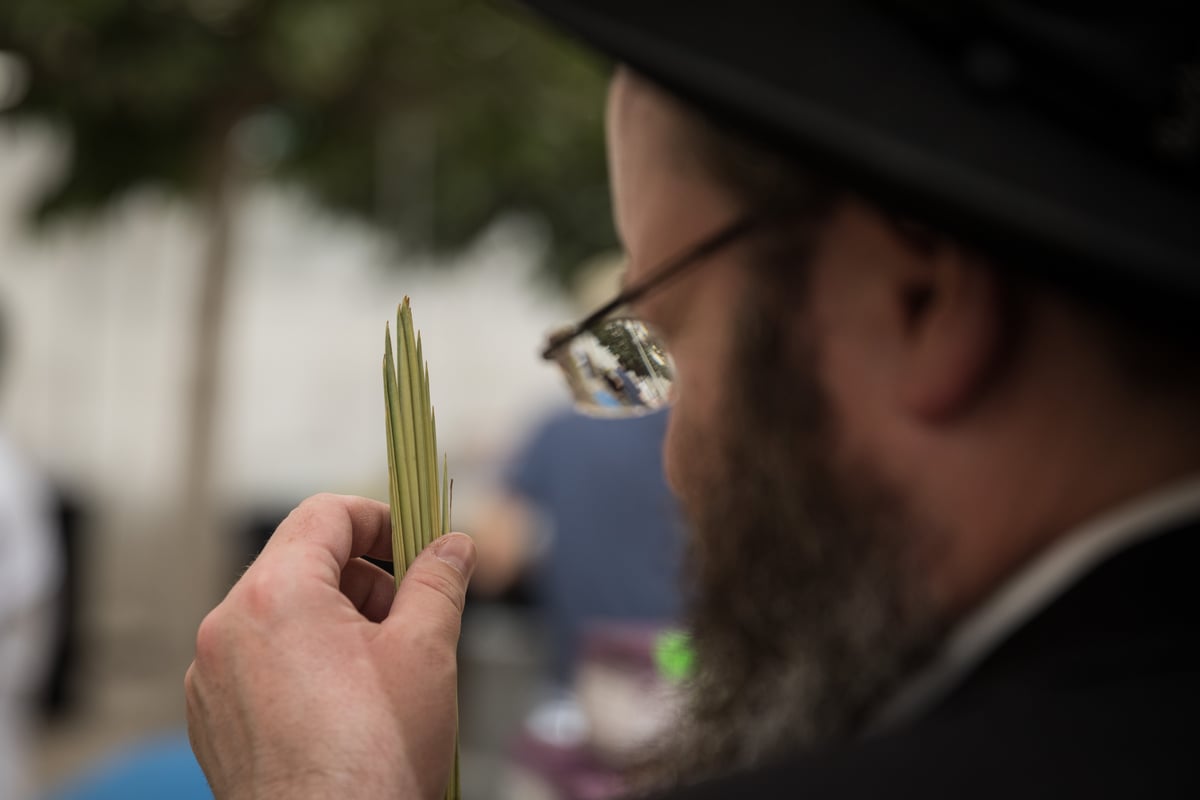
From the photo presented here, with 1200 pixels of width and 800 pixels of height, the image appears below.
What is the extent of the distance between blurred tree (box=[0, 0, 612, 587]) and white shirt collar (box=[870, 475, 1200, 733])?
359 cm

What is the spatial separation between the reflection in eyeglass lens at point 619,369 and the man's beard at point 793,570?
0.28ft

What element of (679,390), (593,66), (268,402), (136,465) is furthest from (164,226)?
(679,390)

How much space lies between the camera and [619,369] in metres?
0.91

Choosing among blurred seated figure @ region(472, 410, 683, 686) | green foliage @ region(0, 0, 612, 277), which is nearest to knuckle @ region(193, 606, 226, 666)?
blurred seated figure @ region(472, 410, 683, 686)

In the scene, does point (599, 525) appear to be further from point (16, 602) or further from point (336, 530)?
point (336, 530)

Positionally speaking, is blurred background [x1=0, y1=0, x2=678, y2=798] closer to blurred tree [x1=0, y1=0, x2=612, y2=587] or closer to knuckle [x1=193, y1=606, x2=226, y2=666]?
blurred tree [x1=0, y1=0, x2=612, y2=587]

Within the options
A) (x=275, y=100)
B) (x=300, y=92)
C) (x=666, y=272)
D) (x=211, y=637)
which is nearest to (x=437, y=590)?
(x=211, y=637)

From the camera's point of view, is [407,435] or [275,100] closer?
[407,435]

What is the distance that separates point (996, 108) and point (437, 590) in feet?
1.31

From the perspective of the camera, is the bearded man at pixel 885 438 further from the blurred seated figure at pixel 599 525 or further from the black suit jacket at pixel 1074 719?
the blurred seated figure at pixel 599 525

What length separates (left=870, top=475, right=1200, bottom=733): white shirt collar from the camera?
63 centimetres

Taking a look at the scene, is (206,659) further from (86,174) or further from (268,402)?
(268,402)

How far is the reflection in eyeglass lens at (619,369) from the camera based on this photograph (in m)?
0.86

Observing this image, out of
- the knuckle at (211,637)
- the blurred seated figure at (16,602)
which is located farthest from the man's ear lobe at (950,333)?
the blurred seated figure at (16,602)
